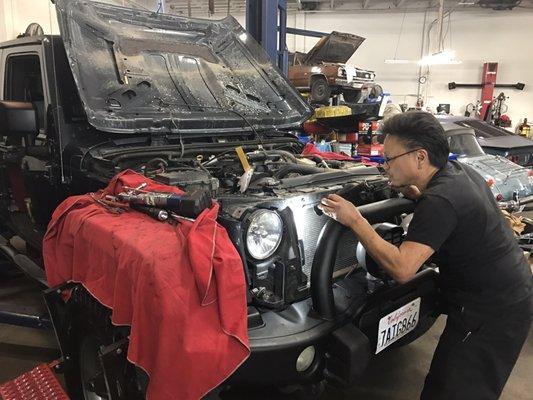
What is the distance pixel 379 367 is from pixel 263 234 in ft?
5.37

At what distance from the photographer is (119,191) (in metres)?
1.98

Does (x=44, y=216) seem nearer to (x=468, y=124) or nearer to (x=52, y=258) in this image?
(x=52, y=258)

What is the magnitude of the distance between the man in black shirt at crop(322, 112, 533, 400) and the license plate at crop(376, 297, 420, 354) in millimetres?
161

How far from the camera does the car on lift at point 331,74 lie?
8.00 m

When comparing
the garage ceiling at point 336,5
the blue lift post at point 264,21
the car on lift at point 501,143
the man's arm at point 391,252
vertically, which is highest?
the garage ceiling at point 336,5

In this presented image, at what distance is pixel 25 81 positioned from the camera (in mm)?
2969

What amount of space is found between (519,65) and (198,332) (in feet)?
49.3

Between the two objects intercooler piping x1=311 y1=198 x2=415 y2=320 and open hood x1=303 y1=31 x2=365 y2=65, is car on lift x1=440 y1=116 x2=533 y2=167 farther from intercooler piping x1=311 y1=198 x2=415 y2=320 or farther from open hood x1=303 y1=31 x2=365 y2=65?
intercooler piping x1=311 y1=198 x2=415 y2=320

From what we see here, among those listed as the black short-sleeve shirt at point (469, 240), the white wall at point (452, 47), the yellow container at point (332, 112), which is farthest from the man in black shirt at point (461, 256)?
the white wall at point (452, 47)

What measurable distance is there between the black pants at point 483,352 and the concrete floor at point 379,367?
46cm

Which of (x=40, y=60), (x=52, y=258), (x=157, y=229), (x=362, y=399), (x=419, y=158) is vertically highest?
(x=40, y=60)

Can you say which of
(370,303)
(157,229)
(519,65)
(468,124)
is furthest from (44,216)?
(519,65)

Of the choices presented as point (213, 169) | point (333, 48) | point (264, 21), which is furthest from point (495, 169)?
point (333, 48)

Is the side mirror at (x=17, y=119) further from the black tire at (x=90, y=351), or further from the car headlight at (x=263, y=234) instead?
the car headlight at (x=263, y=234)
